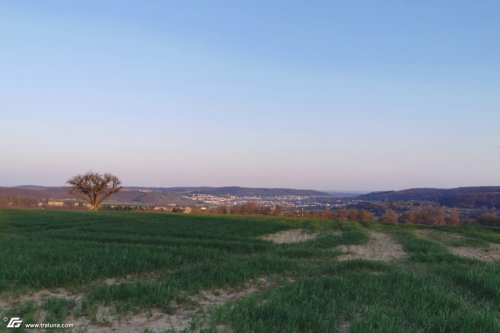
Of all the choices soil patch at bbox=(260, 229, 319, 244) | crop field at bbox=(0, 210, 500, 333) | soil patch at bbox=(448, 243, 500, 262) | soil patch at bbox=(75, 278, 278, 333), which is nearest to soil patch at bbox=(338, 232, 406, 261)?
soil patch at bbox=(448, 243, 500, 262)

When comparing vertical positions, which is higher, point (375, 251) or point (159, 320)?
point (159, 320)

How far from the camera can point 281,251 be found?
637 inches

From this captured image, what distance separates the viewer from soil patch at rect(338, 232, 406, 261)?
1678 centimetres

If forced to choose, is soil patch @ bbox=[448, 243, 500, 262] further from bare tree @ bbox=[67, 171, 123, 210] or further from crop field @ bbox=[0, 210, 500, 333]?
bare tree @ bbox=[67, 171, 123, 210]

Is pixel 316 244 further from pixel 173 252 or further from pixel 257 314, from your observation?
pixel 257 314

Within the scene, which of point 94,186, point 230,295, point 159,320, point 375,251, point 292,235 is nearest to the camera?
point 159,320

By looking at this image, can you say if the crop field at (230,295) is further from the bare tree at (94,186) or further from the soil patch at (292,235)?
the bare tree at (94,186)

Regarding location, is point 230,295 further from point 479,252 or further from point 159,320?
point 479,252

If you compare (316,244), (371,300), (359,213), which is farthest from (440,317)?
(359,213)

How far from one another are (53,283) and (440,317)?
26.3 ft

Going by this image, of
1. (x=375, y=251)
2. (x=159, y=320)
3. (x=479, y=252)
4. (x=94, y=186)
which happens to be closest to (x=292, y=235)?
(x=375, y=251)

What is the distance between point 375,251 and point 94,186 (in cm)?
5398

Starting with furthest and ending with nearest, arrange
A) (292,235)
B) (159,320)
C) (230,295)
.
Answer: (292,235) → (230,295) → (159,320)

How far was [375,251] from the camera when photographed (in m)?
19.1
